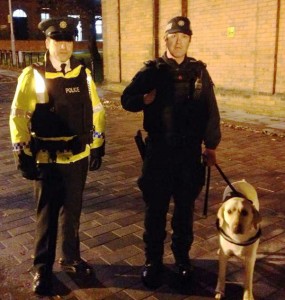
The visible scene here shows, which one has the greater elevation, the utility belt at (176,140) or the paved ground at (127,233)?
the utility belt at (176,140)

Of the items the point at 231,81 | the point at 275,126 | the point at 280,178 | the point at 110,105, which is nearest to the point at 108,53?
the point at 110,105

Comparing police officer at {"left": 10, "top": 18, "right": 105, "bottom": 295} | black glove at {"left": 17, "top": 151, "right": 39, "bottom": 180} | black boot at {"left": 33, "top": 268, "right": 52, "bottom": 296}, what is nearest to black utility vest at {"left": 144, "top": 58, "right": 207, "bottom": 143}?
police officer at {"left": 10, "top": 18, "right": 105, "bottom": 295}

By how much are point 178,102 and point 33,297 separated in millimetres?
1912

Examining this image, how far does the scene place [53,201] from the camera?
3.40 m

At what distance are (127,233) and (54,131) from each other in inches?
65.0

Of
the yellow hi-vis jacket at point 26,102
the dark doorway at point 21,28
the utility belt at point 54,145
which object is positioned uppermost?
the dark doorway at point 21,28

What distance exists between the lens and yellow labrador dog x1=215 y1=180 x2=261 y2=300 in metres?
2.97

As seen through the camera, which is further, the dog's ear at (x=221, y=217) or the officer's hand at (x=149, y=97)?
the officer's hand at (x=149, y=97)

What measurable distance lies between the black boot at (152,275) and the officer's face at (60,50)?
1.81 m

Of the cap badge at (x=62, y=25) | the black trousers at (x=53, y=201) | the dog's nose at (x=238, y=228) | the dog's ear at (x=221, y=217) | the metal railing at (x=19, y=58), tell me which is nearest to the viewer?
the dog's nose at (x=238, y=228)

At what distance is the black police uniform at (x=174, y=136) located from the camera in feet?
10.7

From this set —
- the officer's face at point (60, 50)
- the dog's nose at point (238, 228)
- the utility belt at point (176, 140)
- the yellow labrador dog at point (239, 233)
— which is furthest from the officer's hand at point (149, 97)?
the dog's nose at point (238, 228)

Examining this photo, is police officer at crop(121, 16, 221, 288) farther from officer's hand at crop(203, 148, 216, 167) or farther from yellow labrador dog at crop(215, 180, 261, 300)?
yellow labrador dog at crop(215, 180, 261, 300)

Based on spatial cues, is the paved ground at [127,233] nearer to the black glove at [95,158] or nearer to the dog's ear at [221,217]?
the dog's ear at [221,217]
